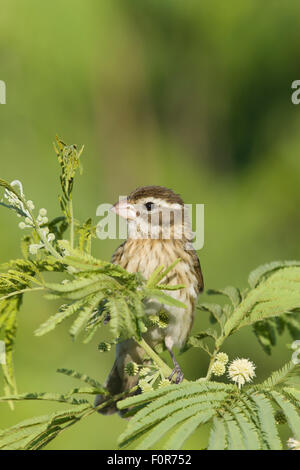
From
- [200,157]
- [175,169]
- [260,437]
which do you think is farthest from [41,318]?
[260,437]

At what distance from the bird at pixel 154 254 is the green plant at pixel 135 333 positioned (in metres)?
0.67

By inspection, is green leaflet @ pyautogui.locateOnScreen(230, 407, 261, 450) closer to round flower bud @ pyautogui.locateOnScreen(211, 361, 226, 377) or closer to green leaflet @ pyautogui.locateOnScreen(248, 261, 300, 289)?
round flower bud @ pyautogui.locateOnScreen(211, 361, 226, 377)

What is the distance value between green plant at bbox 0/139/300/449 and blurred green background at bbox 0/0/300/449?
122 cm

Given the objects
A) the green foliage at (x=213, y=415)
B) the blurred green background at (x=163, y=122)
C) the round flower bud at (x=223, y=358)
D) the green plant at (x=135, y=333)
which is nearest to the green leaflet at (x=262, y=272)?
the green plant at (x=135, y=333)

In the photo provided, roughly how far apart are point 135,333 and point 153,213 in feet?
4.80

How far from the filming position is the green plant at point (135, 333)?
3.75 feet

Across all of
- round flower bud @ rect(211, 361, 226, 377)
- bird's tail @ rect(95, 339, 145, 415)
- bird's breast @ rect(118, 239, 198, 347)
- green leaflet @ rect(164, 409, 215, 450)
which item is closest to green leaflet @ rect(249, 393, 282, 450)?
green leaflet @ rect(164, 409, 215, 450)

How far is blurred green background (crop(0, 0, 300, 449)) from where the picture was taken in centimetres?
298

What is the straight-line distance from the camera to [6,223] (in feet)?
8.96

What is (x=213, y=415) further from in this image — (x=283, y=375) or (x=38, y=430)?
(x=38, y=430)

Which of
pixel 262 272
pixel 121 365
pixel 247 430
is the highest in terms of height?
→ pixel 262 272

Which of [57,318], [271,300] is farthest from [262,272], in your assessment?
[57,318]

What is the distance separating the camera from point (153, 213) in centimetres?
259

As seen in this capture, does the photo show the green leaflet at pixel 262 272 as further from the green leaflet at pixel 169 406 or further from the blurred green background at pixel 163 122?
the blurred green background at pixel 163 122
